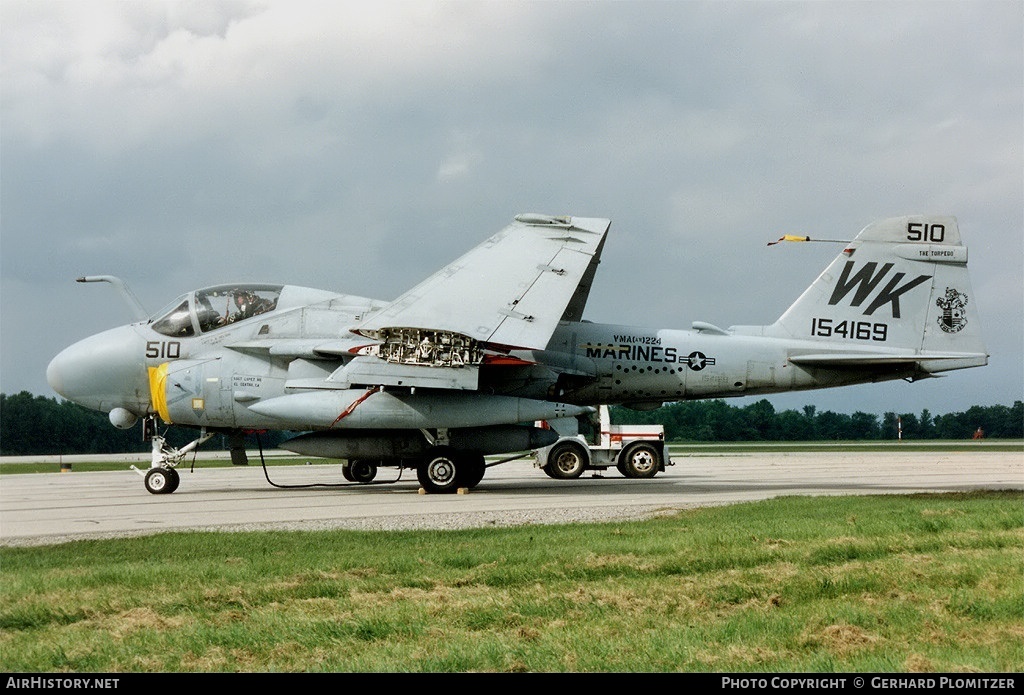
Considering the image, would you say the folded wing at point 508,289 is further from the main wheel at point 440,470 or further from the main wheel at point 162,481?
the main wheel at point 162,481

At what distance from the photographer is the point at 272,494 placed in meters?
19.8

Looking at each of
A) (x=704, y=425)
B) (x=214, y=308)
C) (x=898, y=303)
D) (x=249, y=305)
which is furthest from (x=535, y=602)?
(x=704, y=425)

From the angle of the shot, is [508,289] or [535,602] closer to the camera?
[535,602]

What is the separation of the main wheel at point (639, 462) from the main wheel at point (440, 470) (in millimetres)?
7389

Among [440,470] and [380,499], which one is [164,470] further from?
[440,470]

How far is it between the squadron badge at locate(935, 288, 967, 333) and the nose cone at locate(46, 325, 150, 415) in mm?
15834

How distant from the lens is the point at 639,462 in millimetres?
25594

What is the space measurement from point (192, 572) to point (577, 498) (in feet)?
34.2

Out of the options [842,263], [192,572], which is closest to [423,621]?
[192,572]

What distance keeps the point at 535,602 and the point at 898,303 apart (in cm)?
1530

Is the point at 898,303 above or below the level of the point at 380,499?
above

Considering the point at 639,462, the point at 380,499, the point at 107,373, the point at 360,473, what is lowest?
the point at 380,499

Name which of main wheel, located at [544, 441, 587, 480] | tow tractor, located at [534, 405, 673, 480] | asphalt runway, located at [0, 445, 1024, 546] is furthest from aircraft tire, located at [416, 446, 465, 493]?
main wheel, located at [544, 441, 587, 480]

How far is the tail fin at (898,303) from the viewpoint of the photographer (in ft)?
63.7
